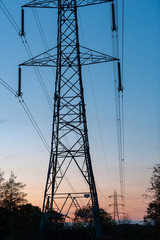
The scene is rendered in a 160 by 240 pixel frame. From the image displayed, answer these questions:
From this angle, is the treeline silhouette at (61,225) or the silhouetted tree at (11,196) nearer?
the treeline silhouette at (61,225)

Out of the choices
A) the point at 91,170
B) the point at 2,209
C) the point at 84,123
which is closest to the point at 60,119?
the point at 84,123

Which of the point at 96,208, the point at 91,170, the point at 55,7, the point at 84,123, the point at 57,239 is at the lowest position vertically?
the point at 57,239

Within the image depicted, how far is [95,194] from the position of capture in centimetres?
2500

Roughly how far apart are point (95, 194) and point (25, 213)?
63.8 metres

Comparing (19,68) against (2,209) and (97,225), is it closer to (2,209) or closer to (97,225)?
(97,225)

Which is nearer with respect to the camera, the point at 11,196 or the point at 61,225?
the point at 61,225

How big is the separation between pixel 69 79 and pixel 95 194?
7878mm

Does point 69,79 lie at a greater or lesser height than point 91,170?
greater

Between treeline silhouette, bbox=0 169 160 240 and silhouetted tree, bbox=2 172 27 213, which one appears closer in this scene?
treeline silhouette, bbox=0 169 160 240

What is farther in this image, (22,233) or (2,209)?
(2,209)

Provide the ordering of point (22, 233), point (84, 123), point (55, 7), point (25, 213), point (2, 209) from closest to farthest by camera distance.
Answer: point (22, 233) < point (84, 123) < point (55, 7) < point (2, 209) < point (25, 213)

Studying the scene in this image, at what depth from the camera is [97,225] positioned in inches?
972

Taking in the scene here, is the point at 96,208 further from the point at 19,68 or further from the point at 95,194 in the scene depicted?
the point at 19,68

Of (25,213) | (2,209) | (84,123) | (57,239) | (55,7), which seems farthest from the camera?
(25,213)
